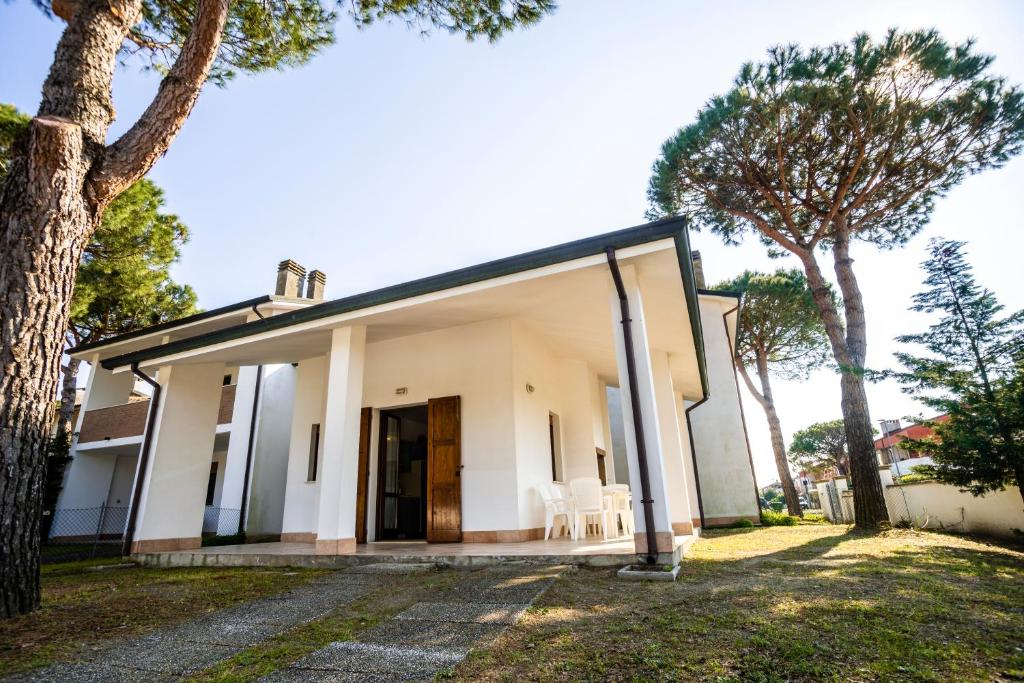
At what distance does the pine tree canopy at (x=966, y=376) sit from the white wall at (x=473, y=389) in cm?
637

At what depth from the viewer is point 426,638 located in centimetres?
276

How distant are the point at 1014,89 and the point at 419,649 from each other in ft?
46.8

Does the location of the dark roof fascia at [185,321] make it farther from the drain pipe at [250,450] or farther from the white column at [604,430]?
the white column at [604,430]

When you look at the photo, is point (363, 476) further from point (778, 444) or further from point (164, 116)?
point (778, 444)

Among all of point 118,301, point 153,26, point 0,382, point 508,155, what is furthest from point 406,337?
point 118,301

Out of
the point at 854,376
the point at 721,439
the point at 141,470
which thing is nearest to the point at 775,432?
the point at 721,439

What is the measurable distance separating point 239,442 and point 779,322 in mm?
17263

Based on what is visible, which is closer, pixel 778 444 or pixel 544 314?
pixel 544 314

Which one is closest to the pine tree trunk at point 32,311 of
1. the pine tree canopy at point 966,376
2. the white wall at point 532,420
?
the white wall at point 532,420

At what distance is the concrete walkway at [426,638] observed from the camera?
90.3 inches

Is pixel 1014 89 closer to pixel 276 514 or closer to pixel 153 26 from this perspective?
pixel 153 26

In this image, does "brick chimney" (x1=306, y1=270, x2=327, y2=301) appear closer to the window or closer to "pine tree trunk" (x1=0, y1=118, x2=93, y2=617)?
the window

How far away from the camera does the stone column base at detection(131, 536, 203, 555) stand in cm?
684

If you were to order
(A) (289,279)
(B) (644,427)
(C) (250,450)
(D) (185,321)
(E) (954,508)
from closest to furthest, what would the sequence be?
(B) (644,427) < (E) (954,508) < (C) (250,450) < (D) (185,321) < (A) (289,279)
